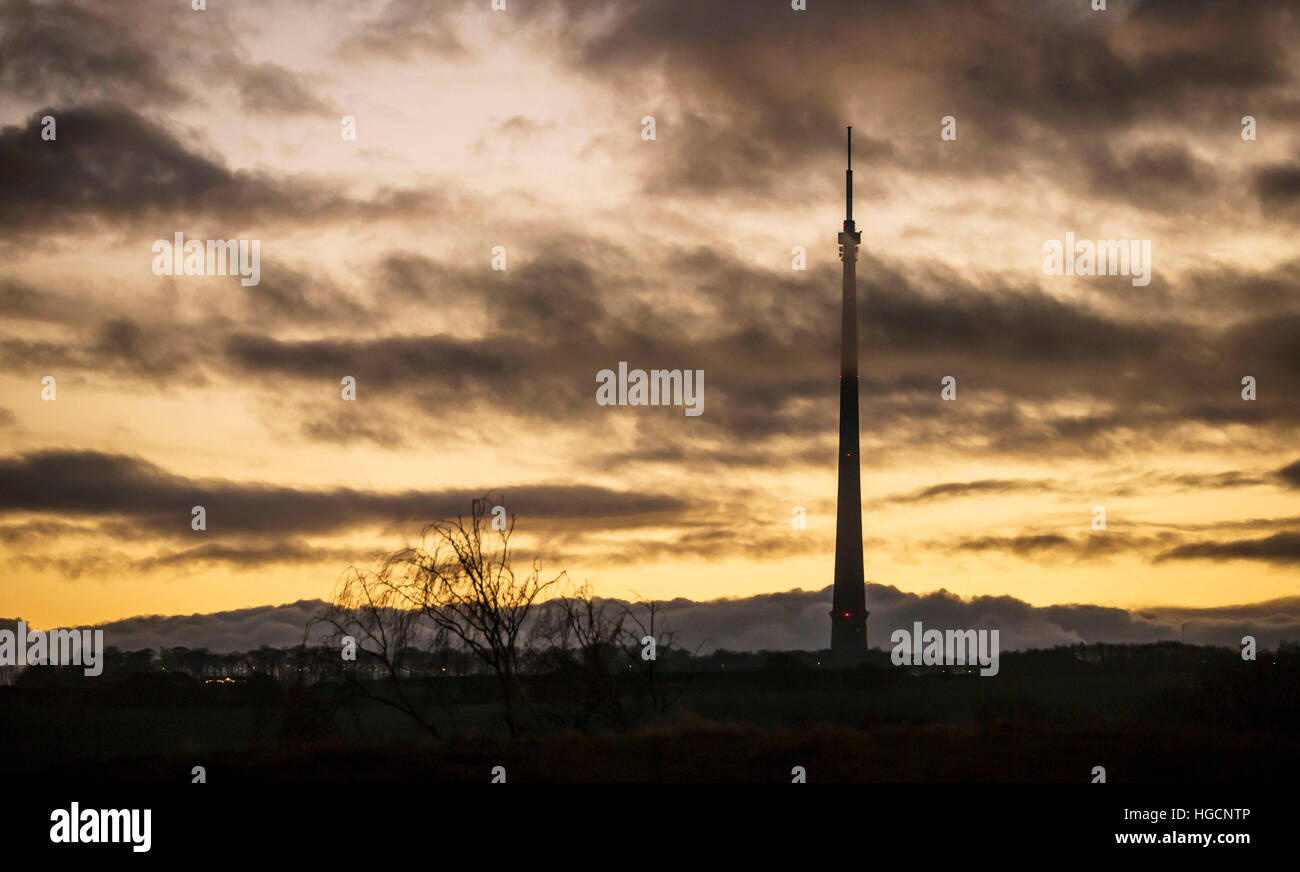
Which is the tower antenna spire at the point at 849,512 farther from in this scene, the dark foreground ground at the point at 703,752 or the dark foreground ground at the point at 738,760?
the dark foreground ground at the point at 738,760

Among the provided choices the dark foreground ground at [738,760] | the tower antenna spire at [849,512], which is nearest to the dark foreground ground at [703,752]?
the dark foreground ground at [738,760]

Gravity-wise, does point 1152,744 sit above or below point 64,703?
above

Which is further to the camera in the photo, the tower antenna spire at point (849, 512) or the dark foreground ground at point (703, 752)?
the tower antenna spire at point (849, 512)

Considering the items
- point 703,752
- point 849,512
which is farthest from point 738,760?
point 849,512

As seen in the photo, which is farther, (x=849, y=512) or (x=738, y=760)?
(x=849, y=512)

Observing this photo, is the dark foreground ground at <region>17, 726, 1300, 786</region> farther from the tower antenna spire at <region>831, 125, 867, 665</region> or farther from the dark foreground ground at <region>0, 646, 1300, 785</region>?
the tower antenna spire at <region>831, 125, 867, 665</region>

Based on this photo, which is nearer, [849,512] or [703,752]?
[703,752]

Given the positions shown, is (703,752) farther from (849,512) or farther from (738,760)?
(849,512)

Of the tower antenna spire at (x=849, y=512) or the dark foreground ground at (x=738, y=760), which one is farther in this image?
the tower antenna spire at (x=849, y=512)

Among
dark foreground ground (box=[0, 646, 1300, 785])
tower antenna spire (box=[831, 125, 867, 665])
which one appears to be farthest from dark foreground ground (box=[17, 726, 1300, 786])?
tower antenna spire (box=[831, 125, 867, 665])

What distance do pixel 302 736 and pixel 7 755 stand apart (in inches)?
336
